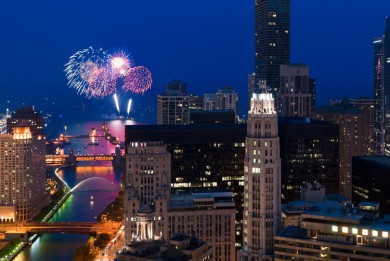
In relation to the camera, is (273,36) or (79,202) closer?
(79,202)

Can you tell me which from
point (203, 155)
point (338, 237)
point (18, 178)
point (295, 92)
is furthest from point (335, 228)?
point (295, 92)

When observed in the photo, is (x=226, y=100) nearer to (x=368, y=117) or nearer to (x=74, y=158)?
(x=368, y=117)

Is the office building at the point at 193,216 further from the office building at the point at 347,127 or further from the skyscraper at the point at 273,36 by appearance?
the skyscraper at the point at 273,36

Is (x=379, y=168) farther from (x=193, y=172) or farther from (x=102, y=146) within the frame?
(x=102, y=146)

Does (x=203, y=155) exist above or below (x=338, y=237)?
above

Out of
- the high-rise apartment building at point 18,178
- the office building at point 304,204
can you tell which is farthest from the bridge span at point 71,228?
the office building at point 304,204

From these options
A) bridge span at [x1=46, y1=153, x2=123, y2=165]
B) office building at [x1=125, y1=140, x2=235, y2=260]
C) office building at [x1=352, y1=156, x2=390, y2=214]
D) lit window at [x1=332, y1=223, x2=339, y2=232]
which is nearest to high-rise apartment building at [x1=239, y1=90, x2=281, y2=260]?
office building at [x1=125, y1=140, x2=235, y2=260]

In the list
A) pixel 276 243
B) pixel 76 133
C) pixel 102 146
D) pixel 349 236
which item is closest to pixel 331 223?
pixel 349 236
